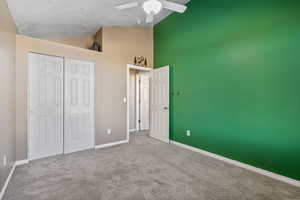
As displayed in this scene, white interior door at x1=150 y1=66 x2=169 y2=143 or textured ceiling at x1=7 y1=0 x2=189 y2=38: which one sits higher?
textured ceiling at x1=7 y1=0 x2=189 y2=38

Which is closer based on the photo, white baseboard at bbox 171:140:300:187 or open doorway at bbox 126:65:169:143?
white baseboard at bbox 171:140:300:187

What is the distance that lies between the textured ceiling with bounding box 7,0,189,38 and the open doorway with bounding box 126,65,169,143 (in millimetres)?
1208

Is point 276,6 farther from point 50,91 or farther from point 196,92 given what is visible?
point 50,91

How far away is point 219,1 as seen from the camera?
111 inches

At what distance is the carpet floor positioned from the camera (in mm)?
1770

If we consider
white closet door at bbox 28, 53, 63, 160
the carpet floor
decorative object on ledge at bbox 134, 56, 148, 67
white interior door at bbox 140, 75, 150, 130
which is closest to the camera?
the carpet floor

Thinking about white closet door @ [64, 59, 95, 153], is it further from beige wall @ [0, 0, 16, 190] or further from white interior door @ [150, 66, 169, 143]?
white interior door @ [150, 66, 169, 143]

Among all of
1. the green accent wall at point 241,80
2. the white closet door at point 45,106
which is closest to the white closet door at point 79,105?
the white closet door at point 45,106

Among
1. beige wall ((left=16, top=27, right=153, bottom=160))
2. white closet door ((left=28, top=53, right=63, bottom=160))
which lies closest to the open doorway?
beige wall ((left=16, top=27, right=153, bottom=160))

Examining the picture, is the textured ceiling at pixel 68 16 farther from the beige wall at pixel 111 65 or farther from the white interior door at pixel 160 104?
the white interior door at pixel 160 104

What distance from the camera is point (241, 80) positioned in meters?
2.50

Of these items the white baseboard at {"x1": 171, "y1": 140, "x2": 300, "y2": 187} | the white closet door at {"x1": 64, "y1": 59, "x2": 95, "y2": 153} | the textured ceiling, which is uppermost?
the textured ceiling

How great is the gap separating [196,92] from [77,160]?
9.01 feet

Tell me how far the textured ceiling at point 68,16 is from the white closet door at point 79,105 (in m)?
0.91
